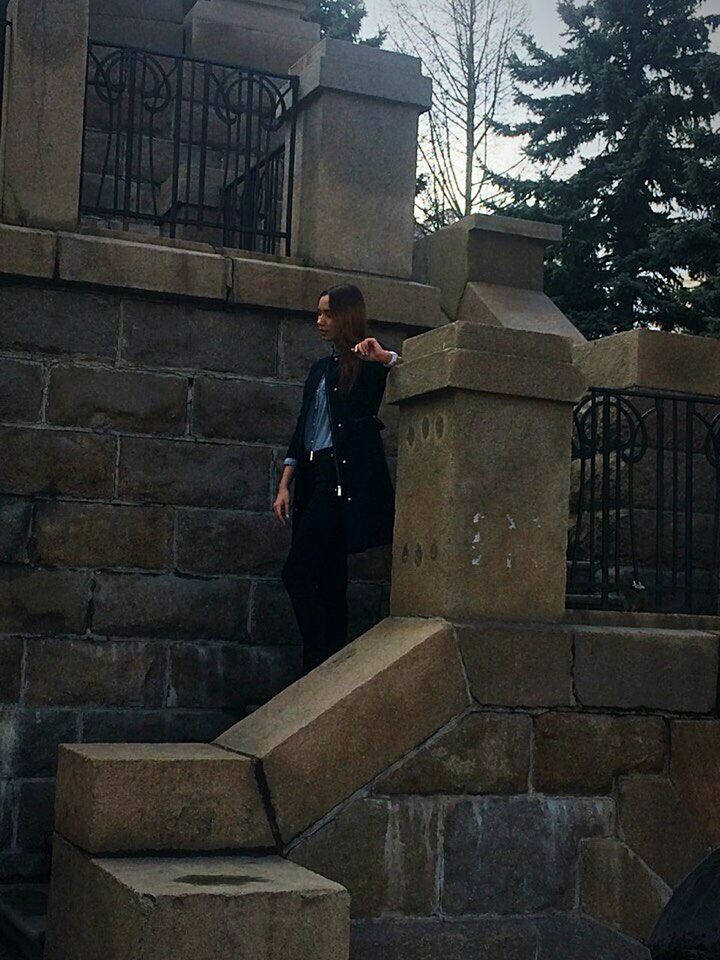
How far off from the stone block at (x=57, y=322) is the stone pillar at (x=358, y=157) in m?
1.23

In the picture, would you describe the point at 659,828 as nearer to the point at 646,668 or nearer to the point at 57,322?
the point at 646,668

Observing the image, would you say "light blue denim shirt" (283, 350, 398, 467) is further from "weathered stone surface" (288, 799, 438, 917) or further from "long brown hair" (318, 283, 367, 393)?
"weathered stone surface" (288, 799, 438, 917)

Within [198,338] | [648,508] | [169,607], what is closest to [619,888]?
[648,508]

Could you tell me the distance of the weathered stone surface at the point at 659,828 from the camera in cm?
577

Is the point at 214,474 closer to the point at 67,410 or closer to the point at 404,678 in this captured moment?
the point at 67,410

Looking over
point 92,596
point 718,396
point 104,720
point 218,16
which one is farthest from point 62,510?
point 218,16

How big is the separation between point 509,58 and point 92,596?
1393 centimetres

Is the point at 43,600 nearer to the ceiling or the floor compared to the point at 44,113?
nearer to the floor

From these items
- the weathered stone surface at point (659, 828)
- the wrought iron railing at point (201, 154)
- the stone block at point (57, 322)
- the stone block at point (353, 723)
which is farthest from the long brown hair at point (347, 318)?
the weathered stone surface at point (659, 828)

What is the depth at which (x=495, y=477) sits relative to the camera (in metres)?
5.80

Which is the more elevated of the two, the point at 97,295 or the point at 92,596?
the point at 97,295

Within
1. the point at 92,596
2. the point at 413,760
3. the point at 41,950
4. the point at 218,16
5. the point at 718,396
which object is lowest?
the point at 41,950

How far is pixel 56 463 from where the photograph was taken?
274 inches

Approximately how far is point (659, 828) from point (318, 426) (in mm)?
2352
